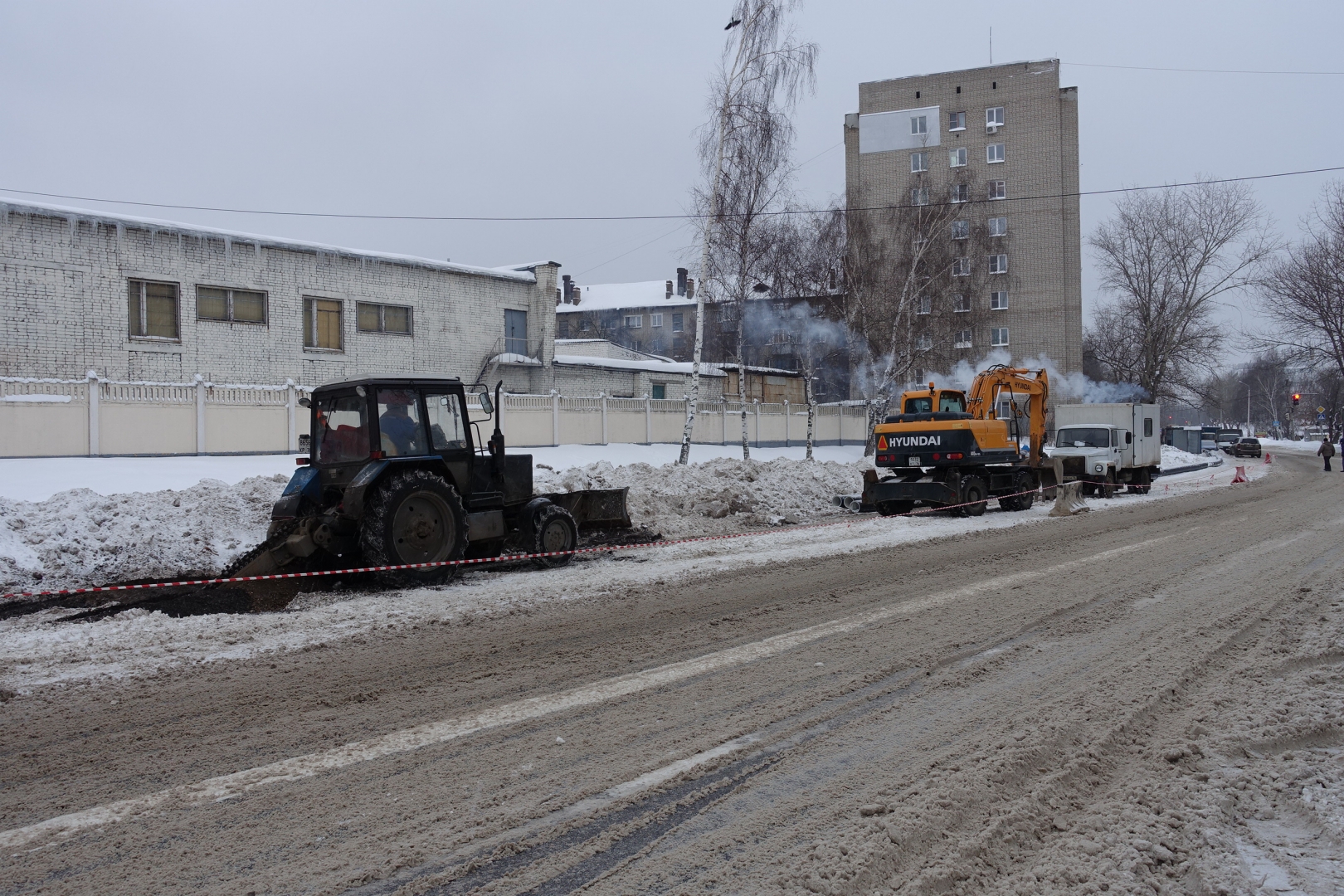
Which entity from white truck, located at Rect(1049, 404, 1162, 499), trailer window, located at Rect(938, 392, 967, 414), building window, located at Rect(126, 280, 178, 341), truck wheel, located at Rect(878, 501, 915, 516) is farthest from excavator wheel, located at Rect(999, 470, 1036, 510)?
building window, located at Rect(126, 280, 178, 341)

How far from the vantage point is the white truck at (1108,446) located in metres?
22.7

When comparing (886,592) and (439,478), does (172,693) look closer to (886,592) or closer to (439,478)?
(439,478)

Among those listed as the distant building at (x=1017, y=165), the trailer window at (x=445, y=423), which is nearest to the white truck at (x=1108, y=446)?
the trailer window at (x=445, y=423)

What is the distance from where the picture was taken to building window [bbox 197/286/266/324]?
978 inches

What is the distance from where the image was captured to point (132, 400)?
17141mm

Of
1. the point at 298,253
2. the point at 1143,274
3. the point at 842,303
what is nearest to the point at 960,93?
the point at 1143,274

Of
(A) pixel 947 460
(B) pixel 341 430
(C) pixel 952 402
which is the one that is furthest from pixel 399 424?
(C) pixel 952 402

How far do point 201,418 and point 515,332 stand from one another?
15.6 m

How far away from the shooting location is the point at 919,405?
1888 cm

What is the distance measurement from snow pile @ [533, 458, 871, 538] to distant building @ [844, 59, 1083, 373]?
109ft

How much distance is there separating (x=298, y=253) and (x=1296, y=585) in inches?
1007

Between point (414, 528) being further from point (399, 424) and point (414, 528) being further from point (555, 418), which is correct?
point (555, 418)

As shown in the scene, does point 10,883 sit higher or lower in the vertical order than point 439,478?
lower

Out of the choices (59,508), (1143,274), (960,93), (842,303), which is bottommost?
(59,508)
